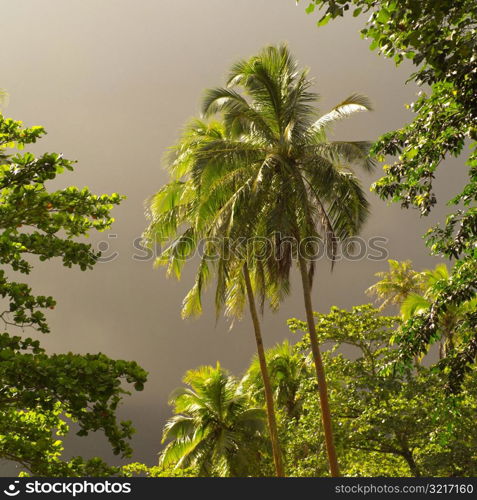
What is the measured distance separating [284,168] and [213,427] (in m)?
13.6

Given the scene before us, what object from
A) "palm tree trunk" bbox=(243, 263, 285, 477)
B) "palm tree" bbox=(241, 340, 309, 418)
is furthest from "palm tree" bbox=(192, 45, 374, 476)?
"palm tree" bbox=(241, 340, 309, 418)

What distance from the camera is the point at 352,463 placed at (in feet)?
60.4

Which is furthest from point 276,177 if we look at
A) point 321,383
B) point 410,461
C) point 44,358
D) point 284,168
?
point 44,358

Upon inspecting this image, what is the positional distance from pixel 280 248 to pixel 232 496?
8.62 meters

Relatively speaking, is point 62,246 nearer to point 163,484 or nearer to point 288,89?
point 163,484

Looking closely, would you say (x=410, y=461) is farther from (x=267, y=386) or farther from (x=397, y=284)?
(x=397, y=284)

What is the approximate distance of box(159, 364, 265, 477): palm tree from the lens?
79.5 feet

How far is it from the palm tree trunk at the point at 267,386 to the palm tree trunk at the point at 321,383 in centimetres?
280

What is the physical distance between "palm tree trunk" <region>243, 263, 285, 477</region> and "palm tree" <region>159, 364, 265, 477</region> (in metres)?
5.12

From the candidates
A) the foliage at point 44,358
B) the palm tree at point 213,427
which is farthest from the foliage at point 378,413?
the foliage at point 44,358

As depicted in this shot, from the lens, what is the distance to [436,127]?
29.3 ft

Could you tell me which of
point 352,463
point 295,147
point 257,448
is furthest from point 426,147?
point 257,448

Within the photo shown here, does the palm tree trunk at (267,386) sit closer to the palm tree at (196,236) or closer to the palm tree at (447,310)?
the palm tree at (196,236)

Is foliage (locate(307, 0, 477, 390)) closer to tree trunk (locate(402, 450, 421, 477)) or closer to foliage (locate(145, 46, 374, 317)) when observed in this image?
foliage (locate(145, 46, 374, 317))
